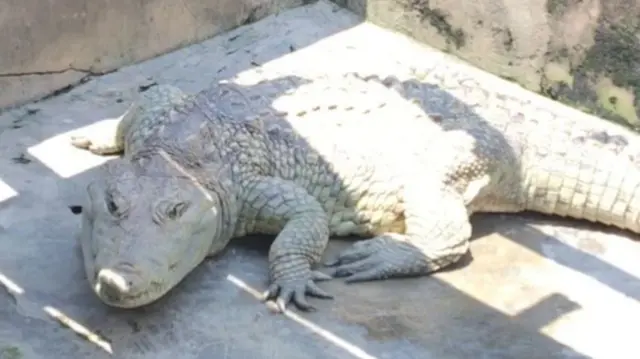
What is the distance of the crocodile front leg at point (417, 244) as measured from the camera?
4.22 metres

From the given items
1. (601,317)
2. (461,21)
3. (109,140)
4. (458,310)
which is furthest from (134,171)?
(461,21)

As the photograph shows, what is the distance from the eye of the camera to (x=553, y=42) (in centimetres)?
541

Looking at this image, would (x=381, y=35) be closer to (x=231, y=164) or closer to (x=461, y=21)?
(x=461, y=21)

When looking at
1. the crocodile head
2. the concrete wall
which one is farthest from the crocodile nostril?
the concrete wall

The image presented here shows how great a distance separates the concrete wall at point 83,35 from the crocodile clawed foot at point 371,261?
1.80 meters

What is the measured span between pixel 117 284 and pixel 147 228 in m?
0.31

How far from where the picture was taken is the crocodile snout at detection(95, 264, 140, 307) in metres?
3.68

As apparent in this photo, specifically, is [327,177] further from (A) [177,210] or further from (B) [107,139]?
(B) [107,139]

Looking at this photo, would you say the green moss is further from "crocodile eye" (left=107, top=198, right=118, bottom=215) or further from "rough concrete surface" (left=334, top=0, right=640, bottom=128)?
"crocodile eye" (left=107, top=198, right=118, bottom=215)

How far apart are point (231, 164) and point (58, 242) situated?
0.73 meters

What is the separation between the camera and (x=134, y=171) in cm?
416

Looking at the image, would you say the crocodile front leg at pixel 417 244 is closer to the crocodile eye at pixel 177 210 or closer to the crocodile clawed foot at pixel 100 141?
the crocodile eye at pixel 177 210

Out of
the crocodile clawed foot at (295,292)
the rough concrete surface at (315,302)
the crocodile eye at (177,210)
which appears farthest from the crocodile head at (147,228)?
the crocodile clawed foot at (295,292)

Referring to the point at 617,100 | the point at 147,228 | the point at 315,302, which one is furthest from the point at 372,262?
the point at 617,100
